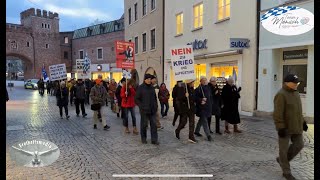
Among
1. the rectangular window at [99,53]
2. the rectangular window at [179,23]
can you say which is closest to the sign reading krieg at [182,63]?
the rectangular window at [179,23]

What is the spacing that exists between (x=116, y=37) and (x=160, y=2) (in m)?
27.2

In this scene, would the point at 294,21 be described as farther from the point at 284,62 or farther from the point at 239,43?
the point at 239,43

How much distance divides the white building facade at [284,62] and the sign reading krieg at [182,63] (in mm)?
4827

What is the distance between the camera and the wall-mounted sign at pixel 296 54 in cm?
1232

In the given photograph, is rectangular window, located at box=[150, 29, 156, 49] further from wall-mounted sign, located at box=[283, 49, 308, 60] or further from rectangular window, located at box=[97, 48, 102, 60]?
rectangular window, located at box=[97, 48, 102, 60]

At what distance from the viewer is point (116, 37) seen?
50500 mm

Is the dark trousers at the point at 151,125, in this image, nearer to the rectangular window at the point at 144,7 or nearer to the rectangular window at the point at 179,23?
the rectangular window at the point at 179,23

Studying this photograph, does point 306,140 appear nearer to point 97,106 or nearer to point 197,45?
point 97,106

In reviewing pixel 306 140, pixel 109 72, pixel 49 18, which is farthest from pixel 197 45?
pixel 49 18

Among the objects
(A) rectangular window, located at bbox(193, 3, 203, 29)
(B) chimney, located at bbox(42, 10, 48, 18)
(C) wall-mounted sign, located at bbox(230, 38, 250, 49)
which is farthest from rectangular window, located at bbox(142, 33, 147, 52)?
(B) chimney, located at bbox(42, 10, 48, 18)

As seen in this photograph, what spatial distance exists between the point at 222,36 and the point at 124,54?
17.2ft

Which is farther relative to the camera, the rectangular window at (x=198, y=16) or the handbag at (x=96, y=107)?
the rectangular window at (x=198, y=16)

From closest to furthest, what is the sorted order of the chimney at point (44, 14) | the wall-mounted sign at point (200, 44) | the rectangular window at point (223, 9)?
1. the rectangular window at point (223, 9)
2. the wall-mounted sign at point (200, 44)
3. the chimney at point (44, 14)

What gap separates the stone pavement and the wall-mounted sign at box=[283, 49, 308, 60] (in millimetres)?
3164
